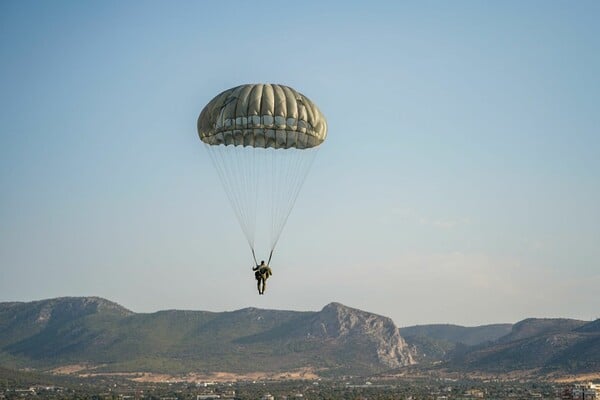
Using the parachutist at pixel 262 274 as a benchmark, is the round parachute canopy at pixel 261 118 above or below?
above

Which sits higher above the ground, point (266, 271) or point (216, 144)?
point (216, 144)

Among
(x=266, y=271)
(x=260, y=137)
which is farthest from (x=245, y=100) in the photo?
(x=266, y=271)

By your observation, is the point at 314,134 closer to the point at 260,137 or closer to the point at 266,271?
the point at 260,137

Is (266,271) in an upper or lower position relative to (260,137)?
lower

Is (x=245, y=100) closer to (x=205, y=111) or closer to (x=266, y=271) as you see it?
(x=205, y=111)

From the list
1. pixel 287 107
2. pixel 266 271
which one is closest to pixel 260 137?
pixel 287 107

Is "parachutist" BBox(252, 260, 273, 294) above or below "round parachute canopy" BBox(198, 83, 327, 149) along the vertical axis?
below
